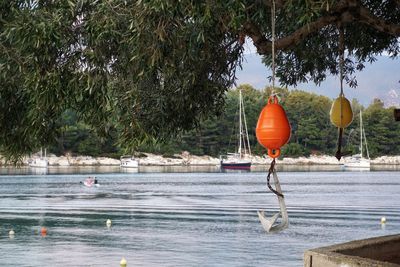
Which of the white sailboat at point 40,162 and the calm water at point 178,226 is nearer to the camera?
the calm water at point 178,226

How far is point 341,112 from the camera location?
912cm

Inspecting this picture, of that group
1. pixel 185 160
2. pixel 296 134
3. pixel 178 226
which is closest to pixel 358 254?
pixel 178 226

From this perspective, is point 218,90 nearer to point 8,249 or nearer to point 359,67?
point 359,67

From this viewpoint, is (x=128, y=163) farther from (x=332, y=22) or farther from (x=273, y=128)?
(x=273, y=128)

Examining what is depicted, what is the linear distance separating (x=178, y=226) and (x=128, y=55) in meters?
32.7

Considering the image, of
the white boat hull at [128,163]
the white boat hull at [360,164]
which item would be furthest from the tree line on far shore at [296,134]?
the white boat hull at [128,163]

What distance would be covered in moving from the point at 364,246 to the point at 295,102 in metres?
126

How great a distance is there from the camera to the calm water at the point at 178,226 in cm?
2964

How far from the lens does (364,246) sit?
25.7 ft

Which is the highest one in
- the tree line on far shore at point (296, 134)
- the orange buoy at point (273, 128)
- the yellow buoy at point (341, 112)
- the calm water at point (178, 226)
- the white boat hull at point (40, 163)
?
the tree line on far shore at point (296, 134)

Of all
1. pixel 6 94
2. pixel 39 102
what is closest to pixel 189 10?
pixel 39 102

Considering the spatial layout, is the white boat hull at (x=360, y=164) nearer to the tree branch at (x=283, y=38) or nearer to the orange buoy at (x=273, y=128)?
the tree branch at (x=283, y=38)

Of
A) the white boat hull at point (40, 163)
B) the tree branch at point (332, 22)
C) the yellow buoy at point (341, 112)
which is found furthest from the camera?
the white boat hull at point (40, 163)

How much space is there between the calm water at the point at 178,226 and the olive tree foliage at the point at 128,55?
18.8 meters
